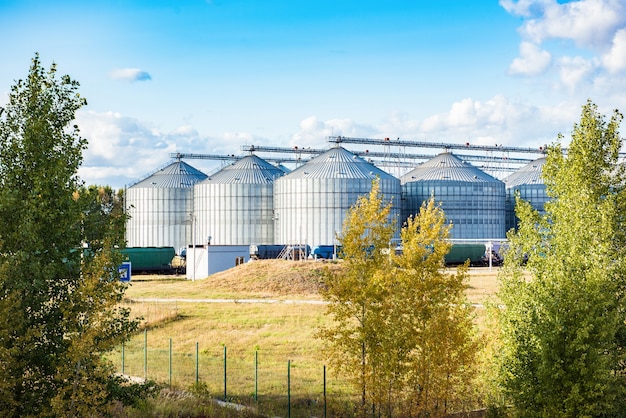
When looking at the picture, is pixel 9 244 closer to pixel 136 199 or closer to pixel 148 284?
pixel 148 284

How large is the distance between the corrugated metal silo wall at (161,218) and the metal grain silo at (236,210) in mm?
6540

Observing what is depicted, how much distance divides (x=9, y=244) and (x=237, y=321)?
3617 centimetres

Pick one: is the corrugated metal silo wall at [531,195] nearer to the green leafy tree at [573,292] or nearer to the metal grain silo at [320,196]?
the metal grain silo at [320,196]

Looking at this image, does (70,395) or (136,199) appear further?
(136,199)

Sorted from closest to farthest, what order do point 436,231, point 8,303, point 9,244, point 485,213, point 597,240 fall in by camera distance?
point 8,303 → point 9,244 → point 436,231 → point 597,240 → point 485,213

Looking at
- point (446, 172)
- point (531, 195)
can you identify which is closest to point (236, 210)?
point (446, 172)

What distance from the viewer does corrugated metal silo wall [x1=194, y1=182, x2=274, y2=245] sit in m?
132

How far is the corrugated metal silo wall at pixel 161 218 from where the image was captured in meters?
140

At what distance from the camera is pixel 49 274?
885 inches

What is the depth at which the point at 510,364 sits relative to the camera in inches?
1011

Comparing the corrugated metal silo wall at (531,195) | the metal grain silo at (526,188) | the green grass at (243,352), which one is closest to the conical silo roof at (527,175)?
the metal grain silo at (526,188)

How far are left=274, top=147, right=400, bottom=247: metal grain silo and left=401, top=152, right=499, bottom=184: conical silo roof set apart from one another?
11091 mm

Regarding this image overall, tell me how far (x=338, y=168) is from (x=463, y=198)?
25016 mm

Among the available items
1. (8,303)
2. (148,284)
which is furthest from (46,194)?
(148,284)
